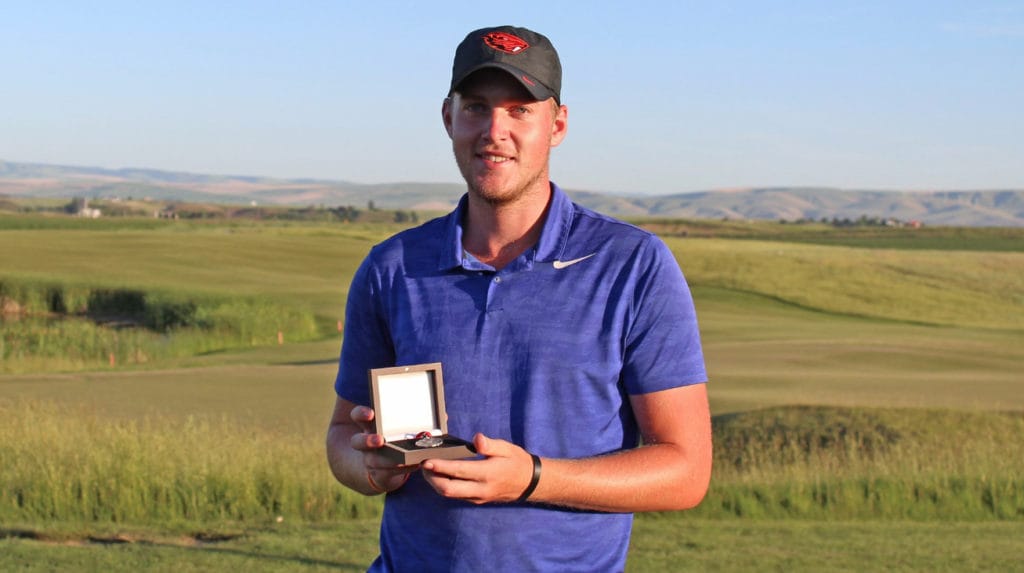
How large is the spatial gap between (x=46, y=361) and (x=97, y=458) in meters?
17.7

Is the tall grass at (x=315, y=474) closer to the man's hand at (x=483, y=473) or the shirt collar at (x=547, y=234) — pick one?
the shirt collar at (x=547, y=234)

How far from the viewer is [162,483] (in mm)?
10281

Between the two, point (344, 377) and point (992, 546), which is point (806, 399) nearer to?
point (992, 546)

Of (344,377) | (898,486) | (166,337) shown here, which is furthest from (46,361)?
(344,377)

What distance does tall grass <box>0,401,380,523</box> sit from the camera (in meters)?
10.2

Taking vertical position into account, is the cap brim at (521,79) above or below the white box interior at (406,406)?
above

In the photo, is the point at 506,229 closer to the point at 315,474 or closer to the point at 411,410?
the point at 411,410

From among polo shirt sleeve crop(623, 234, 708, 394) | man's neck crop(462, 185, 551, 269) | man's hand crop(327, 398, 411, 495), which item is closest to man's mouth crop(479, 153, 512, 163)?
man's neck crop(462, 185, 551, 269)

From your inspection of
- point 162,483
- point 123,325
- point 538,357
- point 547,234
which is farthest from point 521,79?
point 123,325

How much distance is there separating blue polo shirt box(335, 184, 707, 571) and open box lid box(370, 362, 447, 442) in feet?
0.50

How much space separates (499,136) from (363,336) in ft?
1.87

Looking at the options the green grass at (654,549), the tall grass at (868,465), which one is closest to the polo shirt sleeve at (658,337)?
the green grass at (654,549)

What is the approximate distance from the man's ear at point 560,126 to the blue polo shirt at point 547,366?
0.23m

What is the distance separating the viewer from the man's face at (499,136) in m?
2.92
